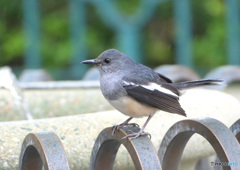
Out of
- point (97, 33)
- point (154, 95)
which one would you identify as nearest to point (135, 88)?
point (154, 95)

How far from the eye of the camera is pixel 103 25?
30.3 ft

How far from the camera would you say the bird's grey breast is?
8.29ft

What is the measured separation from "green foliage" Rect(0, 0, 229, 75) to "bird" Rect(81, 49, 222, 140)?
18.7 feet

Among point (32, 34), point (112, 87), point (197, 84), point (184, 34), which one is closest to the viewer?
point (112, 87)

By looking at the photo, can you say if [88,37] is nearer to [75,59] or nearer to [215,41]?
[75,59]

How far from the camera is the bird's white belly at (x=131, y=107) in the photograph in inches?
97.0

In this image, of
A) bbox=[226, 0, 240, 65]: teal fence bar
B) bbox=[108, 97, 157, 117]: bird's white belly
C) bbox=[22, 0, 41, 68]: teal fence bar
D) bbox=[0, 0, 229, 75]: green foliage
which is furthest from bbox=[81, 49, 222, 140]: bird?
bbox=[0, 0, 229, 75]: green foliage

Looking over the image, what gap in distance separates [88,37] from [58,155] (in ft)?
23.5

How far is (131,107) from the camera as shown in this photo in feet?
8.08

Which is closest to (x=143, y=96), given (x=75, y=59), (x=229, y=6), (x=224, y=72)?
(x=224, y=72)

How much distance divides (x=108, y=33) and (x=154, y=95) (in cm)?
671

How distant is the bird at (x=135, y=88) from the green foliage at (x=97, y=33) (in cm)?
571

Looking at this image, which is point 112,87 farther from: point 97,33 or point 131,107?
point 97,33

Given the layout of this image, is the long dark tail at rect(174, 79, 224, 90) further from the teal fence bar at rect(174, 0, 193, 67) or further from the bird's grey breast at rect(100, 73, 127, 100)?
the teal fence bar at rect(174, 0, 193, 67)
